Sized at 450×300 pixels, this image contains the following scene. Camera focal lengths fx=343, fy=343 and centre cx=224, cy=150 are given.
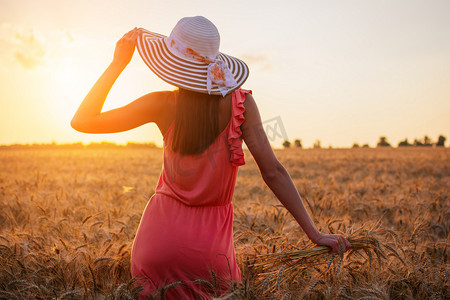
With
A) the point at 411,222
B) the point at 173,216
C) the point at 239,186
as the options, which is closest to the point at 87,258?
the point at 173,216

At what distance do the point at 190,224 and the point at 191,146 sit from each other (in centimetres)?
44

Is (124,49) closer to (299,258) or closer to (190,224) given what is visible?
(190,224)

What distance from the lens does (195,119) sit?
1711mm

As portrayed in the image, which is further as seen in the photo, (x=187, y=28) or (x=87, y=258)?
(x=87, y=258)

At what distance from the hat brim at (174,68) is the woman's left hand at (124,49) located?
0.05m

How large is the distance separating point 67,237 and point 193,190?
187 cm

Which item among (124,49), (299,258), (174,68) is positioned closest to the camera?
(174,68)

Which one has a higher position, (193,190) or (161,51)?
(161,51)

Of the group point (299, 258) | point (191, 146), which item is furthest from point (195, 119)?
point (299, 258)

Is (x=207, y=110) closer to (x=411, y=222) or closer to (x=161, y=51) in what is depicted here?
(x=161, y=51)

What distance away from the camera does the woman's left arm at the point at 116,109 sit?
1776 millimetres

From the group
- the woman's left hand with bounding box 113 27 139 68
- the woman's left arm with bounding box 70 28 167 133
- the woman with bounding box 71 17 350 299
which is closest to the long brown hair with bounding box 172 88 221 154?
the woman with bounding box 71 17 350 299

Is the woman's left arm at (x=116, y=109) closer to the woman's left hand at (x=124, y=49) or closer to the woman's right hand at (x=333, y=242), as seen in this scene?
the woman's left hand at (x=124, y=49)

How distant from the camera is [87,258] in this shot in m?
2.26
